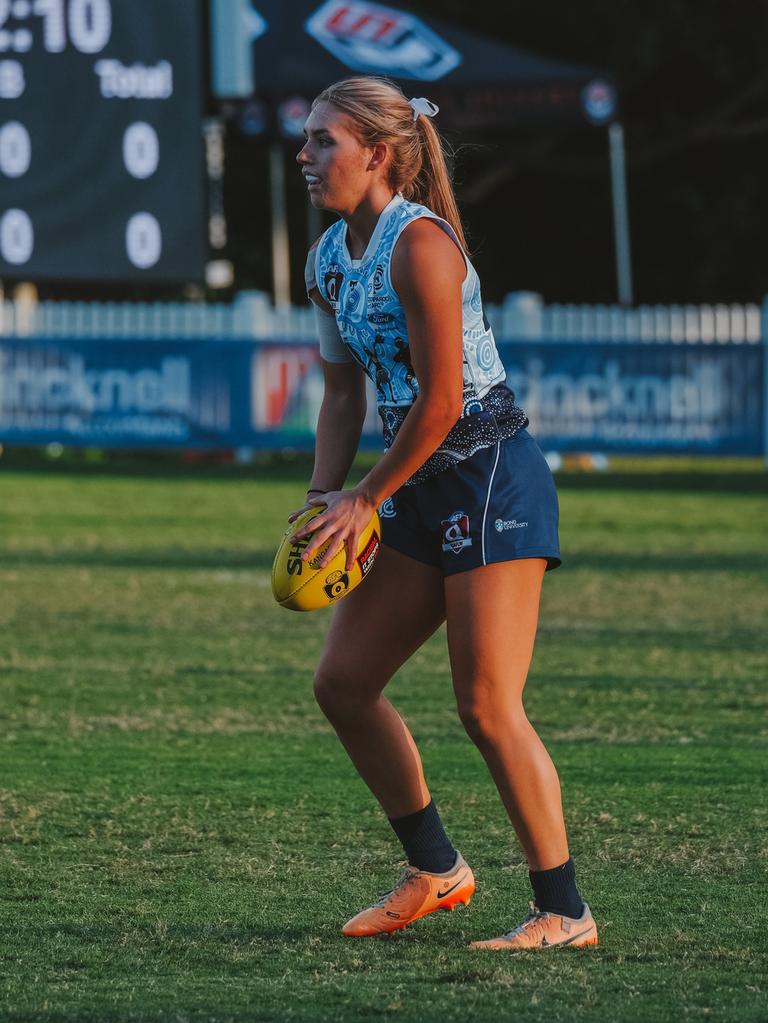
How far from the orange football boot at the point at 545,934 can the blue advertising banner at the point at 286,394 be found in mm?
15151

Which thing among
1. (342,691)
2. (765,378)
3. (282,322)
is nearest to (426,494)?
(342,691)

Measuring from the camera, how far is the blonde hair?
4418 millimetres

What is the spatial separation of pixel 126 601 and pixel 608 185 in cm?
2371

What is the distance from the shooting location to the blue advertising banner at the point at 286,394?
64.2 ft

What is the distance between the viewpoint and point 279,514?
15.5 meters

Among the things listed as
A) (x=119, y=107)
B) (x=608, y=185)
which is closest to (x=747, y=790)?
(x=119, y=107)

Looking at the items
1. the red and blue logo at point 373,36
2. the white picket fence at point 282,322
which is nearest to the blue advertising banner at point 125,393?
the white picket fence at point 282,322

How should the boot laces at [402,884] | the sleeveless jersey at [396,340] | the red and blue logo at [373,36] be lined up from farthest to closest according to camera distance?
the red and blue logo at [373,36]
the boot laces at [402,884]
the sleeveless jersey at [396,340]

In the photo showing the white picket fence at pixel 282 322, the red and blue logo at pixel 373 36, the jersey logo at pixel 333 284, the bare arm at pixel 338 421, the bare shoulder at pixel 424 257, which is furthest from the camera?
the red and blue logo at pixel 373 36

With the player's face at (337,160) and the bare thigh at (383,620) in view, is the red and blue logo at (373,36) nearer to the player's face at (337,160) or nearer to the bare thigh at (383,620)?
the player's face at (337,160)

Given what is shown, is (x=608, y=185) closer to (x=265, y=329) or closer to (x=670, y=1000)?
(x=265, y=329)

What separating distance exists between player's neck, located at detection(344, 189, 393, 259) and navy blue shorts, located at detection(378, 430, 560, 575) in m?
0.56

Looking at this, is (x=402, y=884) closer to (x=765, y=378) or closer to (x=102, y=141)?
(x=102, y=141)

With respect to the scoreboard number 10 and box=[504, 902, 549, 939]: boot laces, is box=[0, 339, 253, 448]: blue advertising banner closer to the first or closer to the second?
the scoreboard number 10
